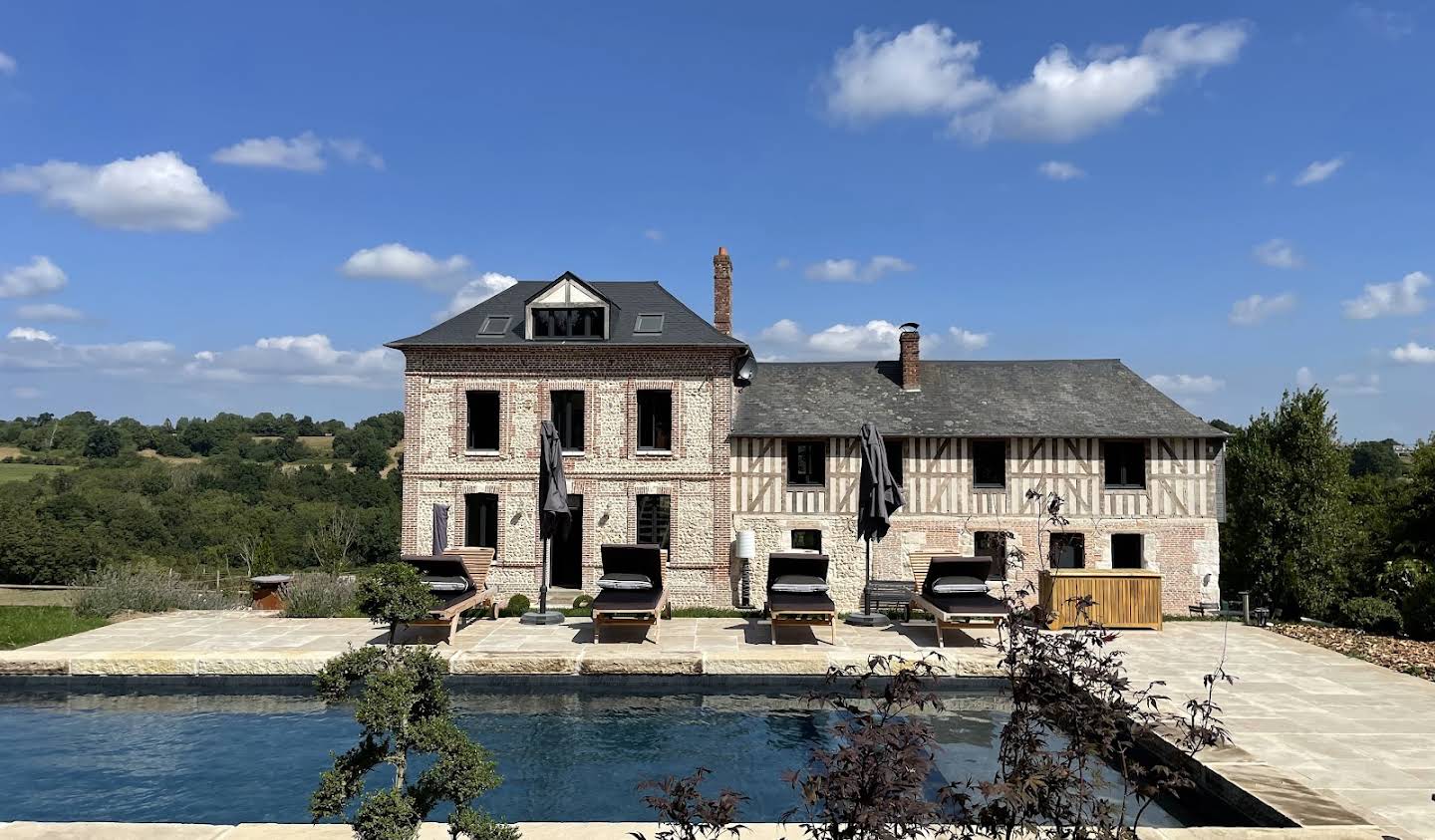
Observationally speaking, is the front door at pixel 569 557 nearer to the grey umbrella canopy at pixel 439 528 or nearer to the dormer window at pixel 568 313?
the grey umbrella canopy at pixel 439 528

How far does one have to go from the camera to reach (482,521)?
54.1 ft

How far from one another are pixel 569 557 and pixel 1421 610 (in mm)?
14318

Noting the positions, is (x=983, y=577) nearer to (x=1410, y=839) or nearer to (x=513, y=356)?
(x=1410, y=839)

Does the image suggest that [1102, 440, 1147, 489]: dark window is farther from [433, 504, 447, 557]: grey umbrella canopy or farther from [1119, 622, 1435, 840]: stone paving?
[433, 504, 447, 557]: grey umbrella canopy

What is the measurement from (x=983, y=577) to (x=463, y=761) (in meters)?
9.82

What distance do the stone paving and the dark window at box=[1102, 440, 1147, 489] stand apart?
180 inches

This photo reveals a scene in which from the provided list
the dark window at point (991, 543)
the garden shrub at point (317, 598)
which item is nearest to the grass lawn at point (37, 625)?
the garden shrub at point (317, 598)

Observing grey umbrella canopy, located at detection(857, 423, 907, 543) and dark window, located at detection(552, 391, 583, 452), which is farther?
dark window, located at detection(552, 391, 583, 452)

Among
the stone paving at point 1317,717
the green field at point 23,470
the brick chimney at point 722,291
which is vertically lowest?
the stone paving at point 1317,717

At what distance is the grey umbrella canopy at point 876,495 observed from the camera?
13.0 meters

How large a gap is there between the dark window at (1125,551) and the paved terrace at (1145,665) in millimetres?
2710

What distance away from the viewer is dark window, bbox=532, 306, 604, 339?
16.7 m

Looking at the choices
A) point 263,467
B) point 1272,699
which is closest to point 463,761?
point 1272,699

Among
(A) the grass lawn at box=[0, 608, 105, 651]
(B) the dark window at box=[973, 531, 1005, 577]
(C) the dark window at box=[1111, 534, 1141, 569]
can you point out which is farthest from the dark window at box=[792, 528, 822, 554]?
(A) the grass lawn at box=[0, 608, 105, 651]
